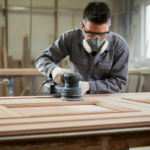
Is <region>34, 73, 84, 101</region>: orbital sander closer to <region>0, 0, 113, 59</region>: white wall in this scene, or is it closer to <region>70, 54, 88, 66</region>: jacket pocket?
<region>70, 54, 88, 66</region>: jacket pocket

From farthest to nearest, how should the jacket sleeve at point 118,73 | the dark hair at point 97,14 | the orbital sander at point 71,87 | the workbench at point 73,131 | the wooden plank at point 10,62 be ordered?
the wooden plank at point 10,62
the jacket sleeve at point 118,73
the dark hair at point 97,14
the orbital sander at point 71,87
the workbench at point 73,131

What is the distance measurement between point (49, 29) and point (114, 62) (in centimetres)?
493

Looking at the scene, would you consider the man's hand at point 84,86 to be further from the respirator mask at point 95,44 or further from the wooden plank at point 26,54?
the wooden plank at point 26,54

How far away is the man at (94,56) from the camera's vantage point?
1.87 meters

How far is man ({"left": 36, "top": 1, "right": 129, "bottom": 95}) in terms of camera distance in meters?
1.87

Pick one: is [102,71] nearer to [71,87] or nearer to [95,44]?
[95,44]

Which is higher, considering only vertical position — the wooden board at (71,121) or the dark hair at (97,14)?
the dark hair at (97,14)

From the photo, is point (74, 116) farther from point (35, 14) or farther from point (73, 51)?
point (35, 14)

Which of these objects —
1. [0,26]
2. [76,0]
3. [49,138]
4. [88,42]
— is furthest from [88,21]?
[76,0]

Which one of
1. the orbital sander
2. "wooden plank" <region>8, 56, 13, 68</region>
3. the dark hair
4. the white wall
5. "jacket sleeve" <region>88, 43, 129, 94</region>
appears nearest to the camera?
the orbital sander

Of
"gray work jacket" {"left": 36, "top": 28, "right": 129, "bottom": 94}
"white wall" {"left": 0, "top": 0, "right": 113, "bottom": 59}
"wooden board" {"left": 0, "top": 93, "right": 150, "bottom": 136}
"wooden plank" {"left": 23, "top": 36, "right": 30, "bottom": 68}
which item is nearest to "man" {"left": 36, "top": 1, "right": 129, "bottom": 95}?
"gray work jacket" {"left": 36, "top": 28, "right": 129, "bottom": 94}

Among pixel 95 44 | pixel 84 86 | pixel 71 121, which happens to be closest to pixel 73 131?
pixel 71 121

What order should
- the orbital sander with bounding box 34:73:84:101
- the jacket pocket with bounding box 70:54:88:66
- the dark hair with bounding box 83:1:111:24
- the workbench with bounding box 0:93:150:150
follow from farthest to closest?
the jacket pocket with bounding box 70:54:88:66 → the dark hair with bounding box 83:1:111:24 → the orbital sander with bounding box 34:73:84:101 → the workbench with bounding box 0:93:150:150

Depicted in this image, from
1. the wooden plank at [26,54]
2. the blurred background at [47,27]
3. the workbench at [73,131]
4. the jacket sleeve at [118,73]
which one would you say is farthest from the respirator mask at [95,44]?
the wooden plank at [26,54]
